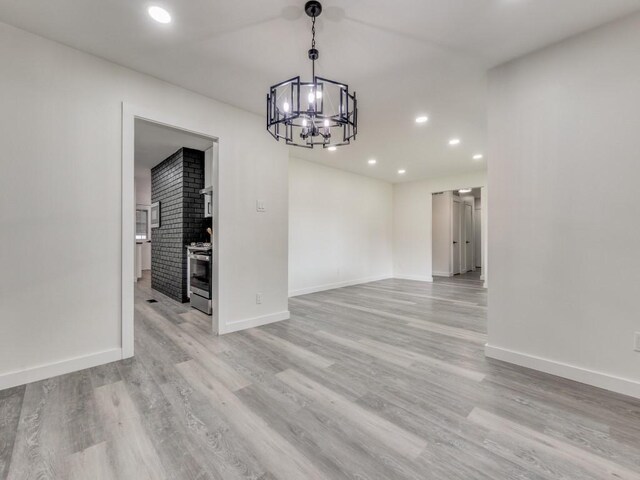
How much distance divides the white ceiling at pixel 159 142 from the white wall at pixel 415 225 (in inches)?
203

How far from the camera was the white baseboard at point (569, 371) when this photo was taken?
193 centimetres

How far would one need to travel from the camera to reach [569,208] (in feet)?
7.11

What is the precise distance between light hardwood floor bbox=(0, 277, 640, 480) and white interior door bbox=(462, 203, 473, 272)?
6.86 m

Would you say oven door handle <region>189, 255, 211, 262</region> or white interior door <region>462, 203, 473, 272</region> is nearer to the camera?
oven door handle <region>189, 255, 211, 262</region>

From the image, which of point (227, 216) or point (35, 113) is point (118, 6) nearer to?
point (35, 113)

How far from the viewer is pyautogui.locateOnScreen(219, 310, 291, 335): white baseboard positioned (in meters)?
3.15

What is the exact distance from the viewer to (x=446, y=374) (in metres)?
2.22

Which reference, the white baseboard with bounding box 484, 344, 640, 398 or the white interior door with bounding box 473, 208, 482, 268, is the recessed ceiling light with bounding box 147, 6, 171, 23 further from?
the white interior door with bounding box 473, 208, 482, 268

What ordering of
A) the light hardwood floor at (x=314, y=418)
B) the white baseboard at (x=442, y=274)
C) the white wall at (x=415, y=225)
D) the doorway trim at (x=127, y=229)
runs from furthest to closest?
the white baseboard at (x=442, y=274) → the white wall at (x=415, y=225) → the doorway trim at (x=127, y=229) → the light hardwood floor at (x=314, y=418)

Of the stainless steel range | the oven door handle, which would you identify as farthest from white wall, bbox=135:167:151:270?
the oven door handle

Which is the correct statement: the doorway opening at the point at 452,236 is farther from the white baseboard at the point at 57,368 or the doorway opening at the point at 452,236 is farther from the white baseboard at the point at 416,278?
the white baseboard at the point at 57,368

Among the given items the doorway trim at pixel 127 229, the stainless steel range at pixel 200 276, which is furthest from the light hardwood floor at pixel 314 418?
the stainless steel range at pixel 200 276

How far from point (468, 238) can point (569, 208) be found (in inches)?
302

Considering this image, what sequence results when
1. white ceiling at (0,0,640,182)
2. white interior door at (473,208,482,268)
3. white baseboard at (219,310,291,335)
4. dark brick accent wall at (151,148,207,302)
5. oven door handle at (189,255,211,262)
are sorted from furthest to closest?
white interior door at (473,208,482,268)
dark brick accent wall at (151,148,207,302)
oven door handle at (189,255,211,262)
white baseboard at (219,310,291,335)
white ceiling at (0,0,640,182)
